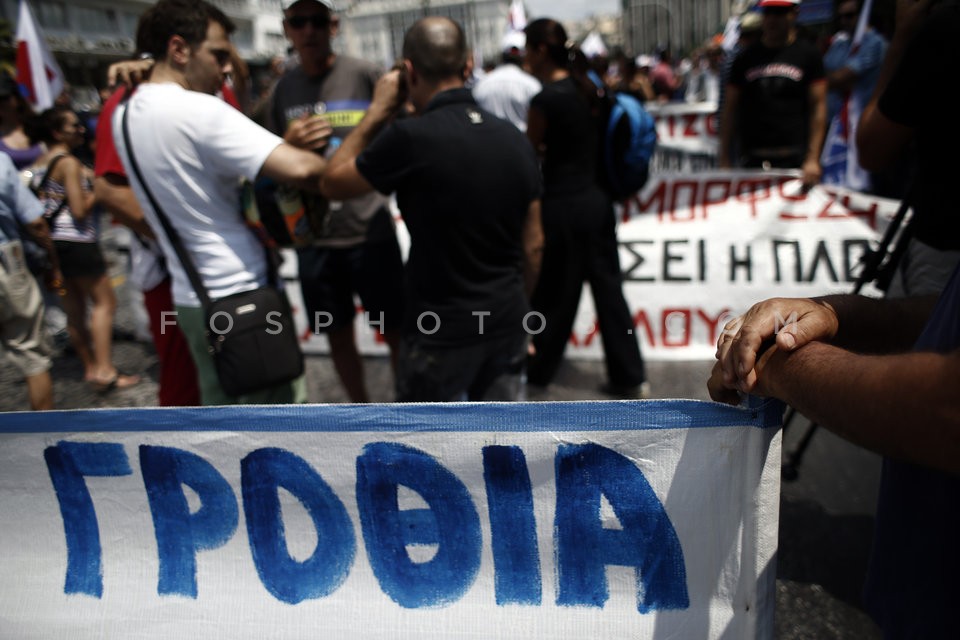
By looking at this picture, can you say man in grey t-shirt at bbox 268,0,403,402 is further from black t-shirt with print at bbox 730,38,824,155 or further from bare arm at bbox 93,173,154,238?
black t-shirt with print at bbox 730,38,824,155

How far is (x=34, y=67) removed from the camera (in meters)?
5.26

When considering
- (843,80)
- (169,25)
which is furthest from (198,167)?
(843,80)

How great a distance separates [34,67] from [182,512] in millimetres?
5320

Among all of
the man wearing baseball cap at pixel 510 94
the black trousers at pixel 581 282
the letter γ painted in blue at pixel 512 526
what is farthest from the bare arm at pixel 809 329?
the man wearing baseball cap at pixel 510 94

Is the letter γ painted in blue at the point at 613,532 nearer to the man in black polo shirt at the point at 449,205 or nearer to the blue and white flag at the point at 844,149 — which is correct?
the man in black polo shirt at the point at 449,205

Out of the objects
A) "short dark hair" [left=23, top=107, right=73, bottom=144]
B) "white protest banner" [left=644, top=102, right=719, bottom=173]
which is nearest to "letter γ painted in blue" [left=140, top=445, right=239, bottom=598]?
"short dark hair" [left=23, top=107, right=73, bottom=144]

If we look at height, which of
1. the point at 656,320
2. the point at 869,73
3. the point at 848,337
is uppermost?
the point at 869,73

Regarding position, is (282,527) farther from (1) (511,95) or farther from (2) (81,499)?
(1) (511,95)

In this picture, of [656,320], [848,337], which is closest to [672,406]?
[848,337]

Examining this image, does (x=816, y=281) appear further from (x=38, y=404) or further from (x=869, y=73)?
(x=38, y=404)

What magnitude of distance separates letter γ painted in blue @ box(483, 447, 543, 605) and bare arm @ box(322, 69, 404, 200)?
46.7 inches

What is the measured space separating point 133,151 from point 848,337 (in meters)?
2.01

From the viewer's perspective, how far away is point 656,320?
13.9 feet

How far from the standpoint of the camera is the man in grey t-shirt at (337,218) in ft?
10.2
